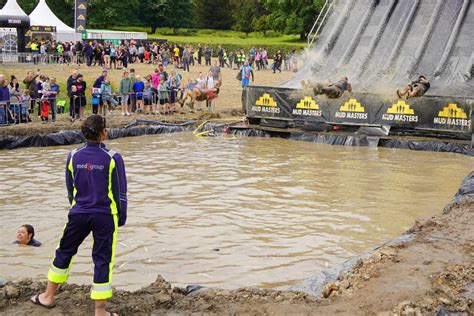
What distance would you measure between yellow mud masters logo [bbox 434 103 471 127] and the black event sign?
1047 inches

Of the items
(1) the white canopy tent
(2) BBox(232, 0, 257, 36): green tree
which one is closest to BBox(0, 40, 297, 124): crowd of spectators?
(1) the white canopy tent

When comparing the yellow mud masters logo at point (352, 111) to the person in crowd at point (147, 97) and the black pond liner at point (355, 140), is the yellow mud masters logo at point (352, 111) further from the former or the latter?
the person in crowd at point (147, 97)

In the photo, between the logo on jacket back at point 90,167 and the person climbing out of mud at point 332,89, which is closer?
the logo on jacket back at point 90,167

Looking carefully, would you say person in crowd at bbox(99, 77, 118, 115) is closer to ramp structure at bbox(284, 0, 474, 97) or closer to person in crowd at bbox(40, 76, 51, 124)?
person in crowd at bbox(40, 76, 51, 124)

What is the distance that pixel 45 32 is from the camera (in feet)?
143

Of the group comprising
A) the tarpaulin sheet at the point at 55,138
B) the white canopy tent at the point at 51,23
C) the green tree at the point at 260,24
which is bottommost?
the tarpaulin sheet at the point at 55,138

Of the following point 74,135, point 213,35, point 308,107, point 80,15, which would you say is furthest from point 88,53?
point 213,35

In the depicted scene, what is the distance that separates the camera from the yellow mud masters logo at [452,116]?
19.8 m

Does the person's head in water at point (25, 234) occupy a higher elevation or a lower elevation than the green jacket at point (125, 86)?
lower

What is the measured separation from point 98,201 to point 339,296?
2563 mm

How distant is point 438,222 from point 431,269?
250 cm

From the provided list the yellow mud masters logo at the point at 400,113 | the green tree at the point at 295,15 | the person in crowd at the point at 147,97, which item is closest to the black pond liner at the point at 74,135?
the person in crowd at the point at 147,97

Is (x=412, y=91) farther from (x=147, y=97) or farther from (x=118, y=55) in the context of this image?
(x=118, y=55)

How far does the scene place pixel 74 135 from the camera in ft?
66.1
